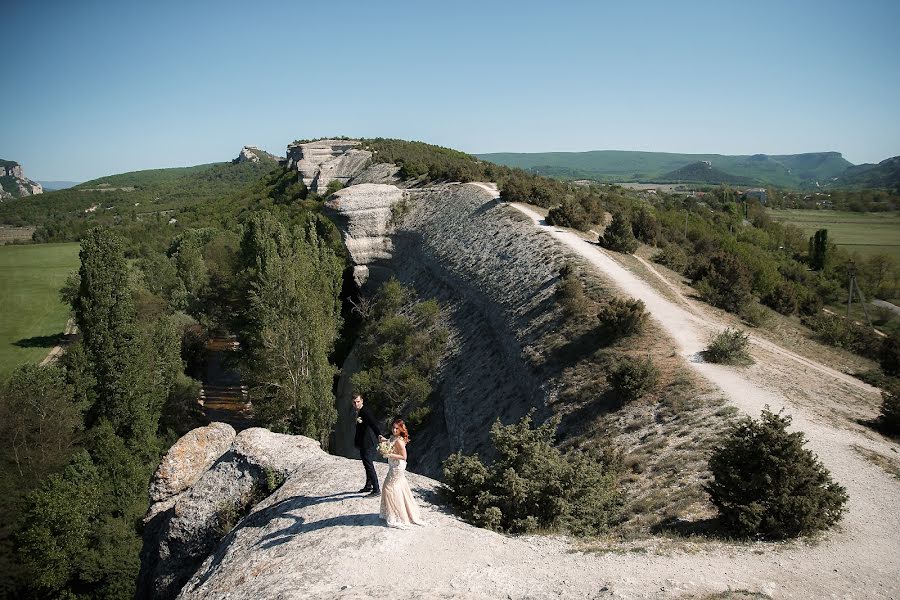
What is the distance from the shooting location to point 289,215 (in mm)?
64625

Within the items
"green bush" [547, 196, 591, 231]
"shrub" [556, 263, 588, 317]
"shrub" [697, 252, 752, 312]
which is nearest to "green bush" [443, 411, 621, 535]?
"shrub" [556, 263, 588, 317]

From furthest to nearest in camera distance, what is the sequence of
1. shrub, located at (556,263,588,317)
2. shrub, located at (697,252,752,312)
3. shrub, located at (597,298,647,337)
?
shrub, located at (697,252,752,312)
shrub, located at (556,263,588,317)
shrub, located at (597,298,647,337)

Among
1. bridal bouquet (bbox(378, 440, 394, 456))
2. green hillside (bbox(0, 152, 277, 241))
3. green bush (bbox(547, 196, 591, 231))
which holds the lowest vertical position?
bridal bouquet (bbox(378, 440, 394, 456))

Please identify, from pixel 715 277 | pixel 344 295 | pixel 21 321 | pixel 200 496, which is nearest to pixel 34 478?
pixel 200 496

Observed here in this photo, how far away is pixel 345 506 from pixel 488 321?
16794mm

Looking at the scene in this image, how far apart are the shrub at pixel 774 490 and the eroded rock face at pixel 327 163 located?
62.9 m

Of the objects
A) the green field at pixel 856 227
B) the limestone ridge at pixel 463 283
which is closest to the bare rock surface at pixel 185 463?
the limestone ridge at pixel 463 283

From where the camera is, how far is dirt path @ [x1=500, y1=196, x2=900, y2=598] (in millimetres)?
8352

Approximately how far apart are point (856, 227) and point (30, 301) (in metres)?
105

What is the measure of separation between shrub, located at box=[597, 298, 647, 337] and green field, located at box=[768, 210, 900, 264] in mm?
38517

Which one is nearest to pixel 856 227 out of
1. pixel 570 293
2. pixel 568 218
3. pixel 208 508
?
pixel 568 218

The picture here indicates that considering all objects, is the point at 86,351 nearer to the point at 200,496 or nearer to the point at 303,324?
the point at 303,324

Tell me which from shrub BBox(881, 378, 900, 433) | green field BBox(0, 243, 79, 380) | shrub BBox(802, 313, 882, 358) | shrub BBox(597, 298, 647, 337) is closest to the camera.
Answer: shrub BBox(881, 378, 900, 433)

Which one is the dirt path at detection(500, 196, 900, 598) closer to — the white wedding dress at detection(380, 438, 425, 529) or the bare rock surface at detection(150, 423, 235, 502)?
the white wedding dress at detection(380, 438, 425, 529)
